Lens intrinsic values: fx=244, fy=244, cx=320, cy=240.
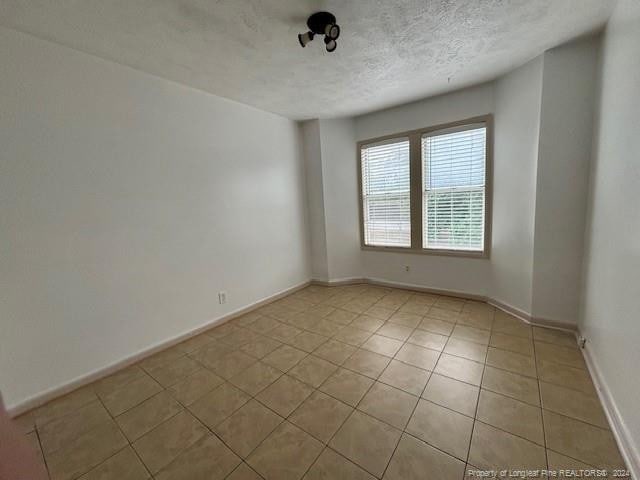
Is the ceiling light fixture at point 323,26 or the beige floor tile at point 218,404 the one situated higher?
the ceiling light fixture at point 323,26

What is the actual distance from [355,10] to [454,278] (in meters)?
3.18

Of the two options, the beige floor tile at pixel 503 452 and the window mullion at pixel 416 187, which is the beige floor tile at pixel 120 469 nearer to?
the beige floor tile at pixel 503 452

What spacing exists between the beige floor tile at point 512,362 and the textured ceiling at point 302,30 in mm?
2672

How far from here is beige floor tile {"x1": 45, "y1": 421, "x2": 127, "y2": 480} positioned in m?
1.37

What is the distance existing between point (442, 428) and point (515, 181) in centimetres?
258

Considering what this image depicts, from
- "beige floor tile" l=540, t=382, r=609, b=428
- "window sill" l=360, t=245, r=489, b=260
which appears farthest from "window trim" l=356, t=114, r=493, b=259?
"beige floor tile" l=540, t=382, r=609, b=428

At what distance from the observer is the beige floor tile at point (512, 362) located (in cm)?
195

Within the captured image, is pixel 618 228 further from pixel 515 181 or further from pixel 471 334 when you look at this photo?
pixel 471 334

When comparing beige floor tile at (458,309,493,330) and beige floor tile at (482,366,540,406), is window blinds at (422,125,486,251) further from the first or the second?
beige floor tile at (482,366,540,406)

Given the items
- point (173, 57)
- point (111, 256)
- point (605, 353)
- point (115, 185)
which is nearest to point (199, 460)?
point (111, 256)

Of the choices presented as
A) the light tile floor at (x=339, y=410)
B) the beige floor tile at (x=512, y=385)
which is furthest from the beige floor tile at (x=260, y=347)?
the beige floor tile at (x=512, y=385)

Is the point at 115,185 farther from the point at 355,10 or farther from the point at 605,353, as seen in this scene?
the point at 605,353

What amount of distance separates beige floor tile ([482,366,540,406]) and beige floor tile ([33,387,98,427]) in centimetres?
304

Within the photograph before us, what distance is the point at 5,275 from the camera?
1699mm
